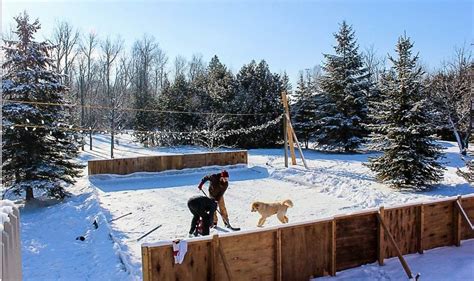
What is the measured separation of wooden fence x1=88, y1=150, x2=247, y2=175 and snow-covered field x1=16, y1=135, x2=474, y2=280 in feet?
1.22

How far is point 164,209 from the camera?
10922 mm

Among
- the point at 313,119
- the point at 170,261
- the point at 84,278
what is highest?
the point at 313,119

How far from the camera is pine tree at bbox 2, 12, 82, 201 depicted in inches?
492

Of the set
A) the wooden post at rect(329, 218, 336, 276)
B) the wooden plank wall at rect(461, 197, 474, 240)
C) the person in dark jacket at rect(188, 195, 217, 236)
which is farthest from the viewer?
the wooden plank wall at rect(461, 197, 474, 240)

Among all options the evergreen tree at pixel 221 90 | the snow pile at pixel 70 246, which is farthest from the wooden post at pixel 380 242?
the evergreen tree at pixel 221 90

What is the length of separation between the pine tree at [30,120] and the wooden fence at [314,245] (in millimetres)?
9225

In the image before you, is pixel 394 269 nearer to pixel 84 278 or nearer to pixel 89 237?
pixel 84 278

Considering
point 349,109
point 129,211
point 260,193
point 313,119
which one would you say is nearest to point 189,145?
point 313,119

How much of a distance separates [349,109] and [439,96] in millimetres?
5098

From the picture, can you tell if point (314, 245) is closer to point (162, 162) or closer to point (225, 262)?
point (225, 262)

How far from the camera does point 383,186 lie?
43.2 feet

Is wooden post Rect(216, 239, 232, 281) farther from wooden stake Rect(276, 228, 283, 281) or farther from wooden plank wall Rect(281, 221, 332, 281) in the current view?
wooden plank wall Rect(281, 221, 332, 281)

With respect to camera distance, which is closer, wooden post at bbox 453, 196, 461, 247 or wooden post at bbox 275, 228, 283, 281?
wooden post at bbox 275, 228, 283, 281

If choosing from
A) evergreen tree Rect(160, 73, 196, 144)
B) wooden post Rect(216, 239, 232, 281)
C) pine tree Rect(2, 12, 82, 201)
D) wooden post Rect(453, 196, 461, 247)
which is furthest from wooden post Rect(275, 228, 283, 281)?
evergreen tree Rect(160, 73, 196, 144)
